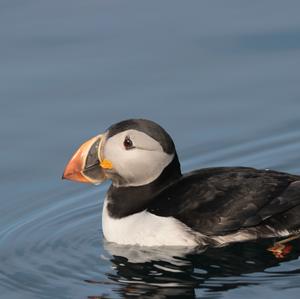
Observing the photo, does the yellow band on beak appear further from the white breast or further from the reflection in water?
the reflection in water

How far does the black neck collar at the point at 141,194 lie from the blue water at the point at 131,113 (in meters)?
0.30

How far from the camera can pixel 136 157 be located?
10250 mm

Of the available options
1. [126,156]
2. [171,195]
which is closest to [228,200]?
[171,195]

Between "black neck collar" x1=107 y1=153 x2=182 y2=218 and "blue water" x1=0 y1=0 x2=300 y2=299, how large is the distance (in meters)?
0.30

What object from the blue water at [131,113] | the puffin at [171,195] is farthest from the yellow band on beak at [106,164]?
the blue water at [131,113]

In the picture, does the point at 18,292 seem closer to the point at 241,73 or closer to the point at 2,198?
the point at 2,198

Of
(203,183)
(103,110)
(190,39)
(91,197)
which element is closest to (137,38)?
(190,39)

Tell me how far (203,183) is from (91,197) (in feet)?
4.79

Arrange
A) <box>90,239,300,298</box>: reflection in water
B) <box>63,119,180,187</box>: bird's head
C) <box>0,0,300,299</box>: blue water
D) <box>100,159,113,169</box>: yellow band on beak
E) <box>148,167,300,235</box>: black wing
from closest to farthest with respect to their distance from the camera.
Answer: <box>90,239,300,298</box>: reflection in water, <box>0,0,300,299</box>: blue water, <box>148,167,300,235</box>: black wing, <box>63,119,180,187</box>: bird's head, <box>100,159,113,169</box>: yellow band on beak

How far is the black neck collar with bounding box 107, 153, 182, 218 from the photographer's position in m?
10.2

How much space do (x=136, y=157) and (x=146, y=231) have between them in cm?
64

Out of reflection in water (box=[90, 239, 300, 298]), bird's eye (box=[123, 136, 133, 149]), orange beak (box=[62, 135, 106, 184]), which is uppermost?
bird's eye (box=[123, 136, 133, 149])

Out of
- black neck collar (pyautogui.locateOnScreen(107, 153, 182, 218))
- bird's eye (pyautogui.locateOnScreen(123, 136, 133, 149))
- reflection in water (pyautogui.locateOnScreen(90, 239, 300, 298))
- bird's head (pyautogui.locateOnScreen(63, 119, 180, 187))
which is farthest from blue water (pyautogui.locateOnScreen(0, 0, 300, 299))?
bird's eye (pyautogui.locateOnScreen(123, 136, 133, 149))

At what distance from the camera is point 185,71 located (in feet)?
42.6
